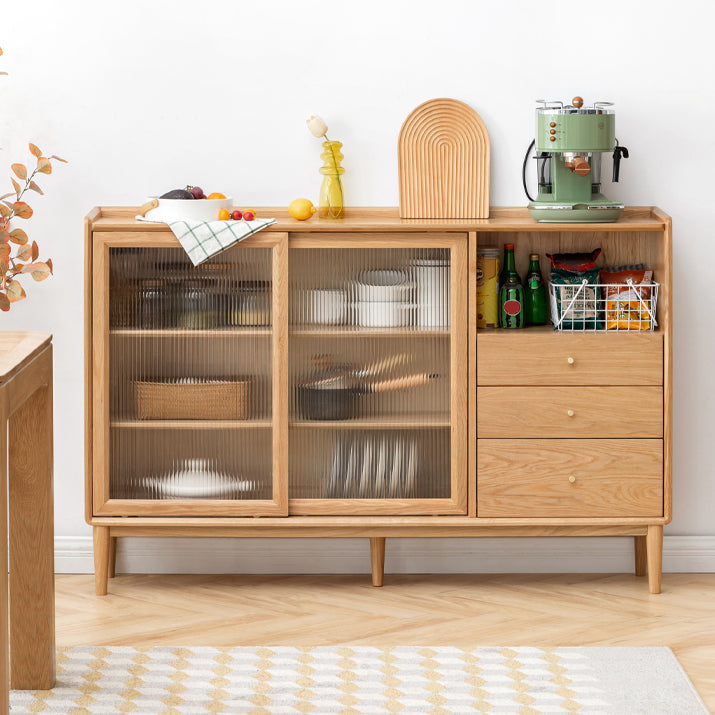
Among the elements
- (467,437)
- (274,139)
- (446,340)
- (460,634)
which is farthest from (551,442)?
(274,139)

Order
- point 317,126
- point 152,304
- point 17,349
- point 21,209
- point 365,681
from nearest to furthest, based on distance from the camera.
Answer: point 17,349, point 365,681, point 21,209, point 152,304, point 317,126

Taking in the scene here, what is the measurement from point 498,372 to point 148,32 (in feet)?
4.99

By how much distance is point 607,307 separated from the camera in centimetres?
303

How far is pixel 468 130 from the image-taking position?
10.5ft

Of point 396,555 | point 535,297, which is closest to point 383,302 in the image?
point 535,297

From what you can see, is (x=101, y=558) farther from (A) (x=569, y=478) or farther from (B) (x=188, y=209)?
(A) (x=569, y=478)

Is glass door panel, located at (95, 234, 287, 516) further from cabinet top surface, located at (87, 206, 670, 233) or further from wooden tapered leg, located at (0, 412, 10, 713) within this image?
wooden tapered leg, located at (0, 412, 10, 713)

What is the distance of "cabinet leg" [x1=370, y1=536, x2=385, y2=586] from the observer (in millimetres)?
3172

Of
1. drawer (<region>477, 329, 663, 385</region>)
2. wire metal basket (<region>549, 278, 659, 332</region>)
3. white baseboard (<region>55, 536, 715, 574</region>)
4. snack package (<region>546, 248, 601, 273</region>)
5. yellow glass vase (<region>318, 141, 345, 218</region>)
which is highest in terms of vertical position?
yellow glass vase (<region>318, 141, 345, 218</region>)

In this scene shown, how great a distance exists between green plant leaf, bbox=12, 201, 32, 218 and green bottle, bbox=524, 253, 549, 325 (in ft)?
4.95

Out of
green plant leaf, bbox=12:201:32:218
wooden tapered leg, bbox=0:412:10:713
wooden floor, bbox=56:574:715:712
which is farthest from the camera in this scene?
green plant leaf, bbox=12:201:32:218

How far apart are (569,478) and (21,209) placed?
1769 millimetres

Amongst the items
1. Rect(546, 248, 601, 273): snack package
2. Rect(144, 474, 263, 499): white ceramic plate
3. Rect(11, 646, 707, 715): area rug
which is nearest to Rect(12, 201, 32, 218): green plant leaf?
Rect(144, 474, 263, 499): white ceramic plate

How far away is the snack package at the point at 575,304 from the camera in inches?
119
